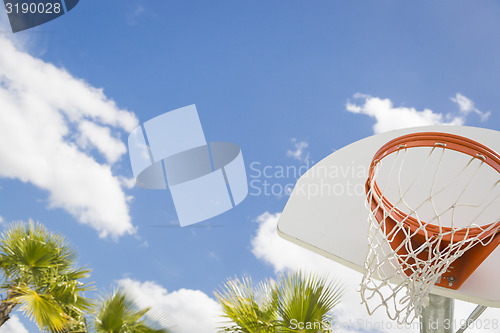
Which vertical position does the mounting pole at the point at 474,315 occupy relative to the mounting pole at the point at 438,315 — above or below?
above

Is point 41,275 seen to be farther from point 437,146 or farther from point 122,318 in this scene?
point 437,146

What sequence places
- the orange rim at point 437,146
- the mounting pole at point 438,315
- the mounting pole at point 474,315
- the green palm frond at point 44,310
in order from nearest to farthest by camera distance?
the orange rim at point 437,146, the mounting pole at point 438,315, the mounting pole at point 474,315, the green palm frond at point 44,310

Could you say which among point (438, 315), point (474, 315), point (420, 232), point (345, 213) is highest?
point (345, 213)

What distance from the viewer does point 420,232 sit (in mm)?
2512

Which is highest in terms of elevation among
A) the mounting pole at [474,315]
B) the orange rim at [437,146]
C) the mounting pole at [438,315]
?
the orange rim at [437,146]

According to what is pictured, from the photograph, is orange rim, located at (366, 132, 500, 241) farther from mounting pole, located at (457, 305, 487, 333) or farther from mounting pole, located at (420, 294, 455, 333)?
mounting pole, located at (457, 305, 487, 333)

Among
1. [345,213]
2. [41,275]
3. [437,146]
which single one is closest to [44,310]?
[41,275]

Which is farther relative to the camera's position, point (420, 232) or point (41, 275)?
point (41, 275)

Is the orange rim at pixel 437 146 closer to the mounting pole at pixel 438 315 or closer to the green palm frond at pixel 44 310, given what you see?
the mounting pole at pixel 438 315

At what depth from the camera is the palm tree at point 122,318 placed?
15.5 feet

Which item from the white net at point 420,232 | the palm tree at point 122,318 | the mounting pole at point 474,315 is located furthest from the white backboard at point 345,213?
the palm tree at point 122,318

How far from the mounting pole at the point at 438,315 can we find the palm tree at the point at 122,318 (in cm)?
291

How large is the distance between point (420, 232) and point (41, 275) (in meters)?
4.47

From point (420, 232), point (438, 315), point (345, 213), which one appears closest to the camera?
point (420, 232)
